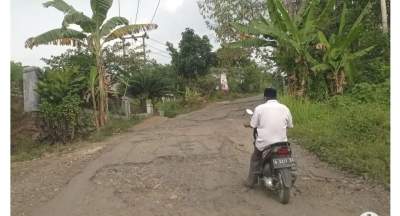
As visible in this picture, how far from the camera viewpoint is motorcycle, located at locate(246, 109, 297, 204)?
5.85 metres

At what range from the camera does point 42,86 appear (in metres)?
11.8

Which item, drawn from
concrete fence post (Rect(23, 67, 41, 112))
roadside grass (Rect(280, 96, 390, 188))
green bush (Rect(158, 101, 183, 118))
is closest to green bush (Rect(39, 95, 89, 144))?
concrete fence post (Rect(23, 67, 41, 112))

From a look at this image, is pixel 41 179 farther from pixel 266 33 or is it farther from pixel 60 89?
pixel 266 33

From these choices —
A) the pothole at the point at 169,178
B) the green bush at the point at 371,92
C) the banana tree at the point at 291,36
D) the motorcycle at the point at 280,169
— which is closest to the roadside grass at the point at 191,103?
the banana tree at the point at 291,36

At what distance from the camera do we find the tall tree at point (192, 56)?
19.5 m

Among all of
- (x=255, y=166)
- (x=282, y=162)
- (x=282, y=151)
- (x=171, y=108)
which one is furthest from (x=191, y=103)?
(x=282, y=162)

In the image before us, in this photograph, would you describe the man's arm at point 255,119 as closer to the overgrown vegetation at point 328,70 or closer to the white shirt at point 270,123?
the white shirt at point 270,123

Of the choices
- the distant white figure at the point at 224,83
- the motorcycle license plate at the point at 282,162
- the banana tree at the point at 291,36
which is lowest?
the motorcycle license plate at the point at 282,162

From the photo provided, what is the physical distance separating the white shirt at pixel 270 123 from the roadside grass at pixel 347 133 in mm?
1480

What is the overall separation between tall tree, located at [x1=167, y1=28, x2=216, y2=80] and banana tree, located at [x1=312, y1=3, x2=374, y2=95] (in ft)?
26.4

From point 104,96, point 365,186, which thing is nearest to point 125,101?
point 104,96

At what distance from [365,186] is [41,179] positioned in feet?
15.5

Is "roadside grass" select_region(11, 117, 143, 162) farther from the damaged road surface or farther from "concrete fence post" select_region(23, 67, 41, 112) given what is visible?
the damaged road surface

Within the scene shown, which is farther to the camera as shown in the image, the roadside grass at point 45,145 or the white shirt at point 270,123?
the roadside grass at point 45,145
